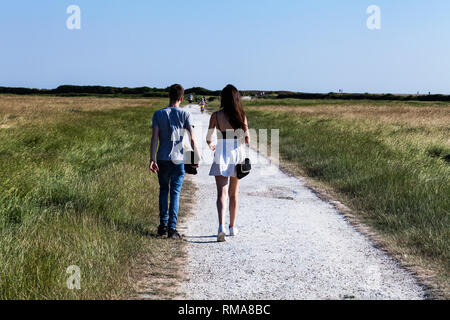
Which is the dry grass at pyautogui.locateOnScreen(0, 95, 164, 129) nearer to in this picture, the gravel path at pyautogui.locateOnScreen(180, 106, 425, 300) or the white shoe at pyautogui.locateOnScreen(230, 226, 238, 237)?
the gravel path at pyautogui.locateOnScreen(180, 106, 425, 300)

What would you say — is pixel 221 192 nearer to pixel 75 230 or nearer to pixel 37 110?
pixel 75 230

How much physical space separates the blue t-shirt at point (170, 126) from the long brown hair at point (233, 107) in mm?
485

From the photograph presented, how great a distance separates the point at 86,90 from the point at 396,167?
16672cm

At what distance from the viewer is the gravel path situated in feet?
14.2

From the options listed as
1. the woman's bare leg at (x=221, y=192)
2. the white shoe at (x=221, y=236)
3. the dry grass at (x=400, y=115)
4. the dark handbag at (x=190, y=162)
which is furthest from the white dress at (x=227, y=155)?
the dry grass at (x=400, y=115)

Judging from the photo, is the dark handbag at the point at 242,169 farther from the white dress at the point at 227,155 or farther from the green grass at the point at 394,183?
the green grass at the point at 394,183

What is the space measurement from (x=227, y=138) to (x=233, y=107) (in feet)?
1.45

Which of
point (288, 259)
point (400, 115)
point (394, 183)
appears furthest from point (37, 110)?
point (288, 259)

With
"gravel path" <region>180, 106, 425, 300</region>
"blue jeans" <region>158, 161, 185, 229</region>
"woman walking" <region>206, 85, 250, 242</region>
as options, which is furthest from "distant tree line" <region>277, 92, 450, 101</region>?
"blue jeans" <region>158, 161, 185, 229</region>

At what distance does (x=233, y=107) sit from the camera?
18.9ft

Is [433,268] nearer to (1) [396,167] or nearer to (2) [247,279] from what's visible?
(2) [247,279]

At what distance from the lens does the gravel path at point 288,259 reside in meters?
4.32
